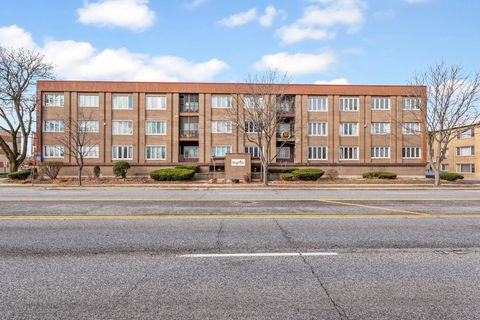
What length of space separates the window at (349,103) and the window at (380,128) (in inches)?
126

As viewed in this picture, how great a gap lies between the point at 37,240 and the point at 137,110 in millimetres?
34333

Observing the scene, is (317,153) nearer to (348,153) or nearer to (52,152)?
(348,153)

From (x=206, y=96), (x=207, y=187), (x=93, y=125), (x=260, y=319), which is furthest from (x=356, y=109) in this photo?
(x=260, y=319)

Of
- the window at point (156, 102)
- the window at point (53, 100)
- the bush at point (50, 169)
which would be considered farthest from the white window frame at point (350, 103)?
the window at point (53, 100)

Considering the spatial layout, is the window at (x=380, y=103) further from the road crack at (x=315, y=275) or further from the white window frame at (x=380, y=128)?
the road crack at (x=315, y=275)

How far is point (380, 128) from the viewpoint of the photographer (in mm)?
40594

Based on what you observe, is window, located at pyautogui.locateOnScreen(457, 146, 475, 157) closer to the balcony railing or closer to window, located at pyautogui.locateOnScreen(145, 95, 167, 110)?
the balcony railing

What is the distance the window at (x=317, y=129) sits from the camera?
39938 millimetres

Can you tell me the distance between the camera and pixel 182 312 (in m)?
3.40

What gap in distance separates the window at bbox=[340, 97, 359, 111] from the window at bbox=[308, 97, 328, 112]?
85.1 inches

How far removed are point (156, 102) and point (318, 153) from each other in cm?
2084

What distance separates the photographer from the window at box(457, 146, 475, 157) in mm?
54312

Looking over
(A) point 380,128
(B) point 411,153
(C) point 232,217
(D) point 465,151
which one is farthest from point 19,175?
(D) point 465,151

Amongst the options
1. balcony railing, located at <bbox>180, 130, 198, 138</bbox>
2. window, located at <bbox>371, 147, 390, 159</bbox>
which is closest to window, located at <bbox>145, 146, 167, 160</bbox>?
balcony railing, located at <bbox>180, 130, 198, 138</bbox>
